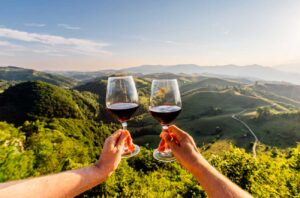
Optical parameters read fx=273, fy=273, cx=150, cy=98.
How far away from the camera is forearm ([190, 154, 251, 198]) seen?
171cm

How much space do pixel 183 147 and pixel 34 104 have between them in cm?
13031

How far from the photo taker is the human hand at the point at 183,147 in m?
2.21

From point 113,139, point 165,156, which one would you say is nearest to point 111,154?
point 113,139

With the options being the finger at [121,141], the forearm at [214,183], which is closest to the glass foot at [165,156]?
the finger at [121,141]

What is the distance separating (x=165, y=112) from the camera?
105 inches

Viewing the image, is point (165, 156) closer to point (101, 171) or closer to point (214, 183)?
point (101, 171)

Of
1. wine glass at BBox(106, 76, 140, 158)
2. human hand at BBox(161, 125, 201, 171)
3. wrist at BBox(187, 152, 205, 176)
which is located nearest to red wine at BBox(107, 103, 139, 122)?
wine glass at BBox(106, 76, 140, 158)

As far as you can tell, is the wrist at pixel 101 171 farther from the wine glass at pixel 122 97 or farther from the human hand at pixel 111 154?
the wine glass at pixel 122 97

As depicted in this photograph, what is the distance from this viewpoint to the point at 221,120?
117 metres

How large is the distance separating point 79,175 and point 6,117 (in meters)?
125

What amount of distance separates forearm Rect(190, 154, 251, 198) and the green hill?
119080mm

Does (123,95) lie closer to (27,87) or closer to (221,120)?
(221,120)

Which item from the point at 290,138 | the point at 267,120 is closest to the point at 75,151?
the point at 290,138

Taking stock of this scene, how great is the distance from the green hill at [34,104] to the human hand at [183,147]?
119 m
